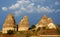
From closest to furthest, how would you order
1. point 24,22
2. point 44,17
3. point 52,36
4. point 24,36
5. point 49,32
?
point 52,36 < point 49,32 < point 24,36 < point 44,17 < point 24,22

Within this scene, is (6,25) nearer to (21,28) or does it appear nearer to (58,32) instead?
(21,28)

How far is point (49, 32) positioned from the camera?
69.8 feet

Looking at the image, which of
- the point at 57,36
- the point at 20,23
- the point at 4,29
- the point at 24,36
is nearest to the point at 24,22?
the point at 20,23

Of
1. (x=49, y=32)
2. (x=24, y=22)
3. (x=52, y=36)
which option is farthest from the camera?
(x=24, y=22)

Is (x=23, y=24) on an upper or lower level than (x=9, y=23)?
lower

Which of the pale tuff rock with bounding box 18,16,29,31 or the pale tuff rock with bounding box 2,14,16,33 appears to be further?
the pale tuff rock with bounding box 18,16,29,31

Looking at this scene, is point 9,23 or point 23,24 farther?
point 23,24

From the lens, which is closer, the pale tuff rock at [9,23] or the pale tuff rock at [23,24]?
the pale tuff rock at [9,23]

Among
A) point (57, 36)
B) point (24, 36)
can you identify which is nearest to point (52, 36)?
point (57, 36)

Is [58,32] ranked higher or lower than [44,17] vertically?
lower

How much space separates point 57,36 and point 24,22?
22.4 metres

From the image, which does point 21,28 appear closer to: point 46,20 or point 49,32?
point 46,20

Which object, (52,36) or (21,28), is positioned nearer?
(52,36)

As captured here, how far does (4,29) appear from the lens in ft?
135
